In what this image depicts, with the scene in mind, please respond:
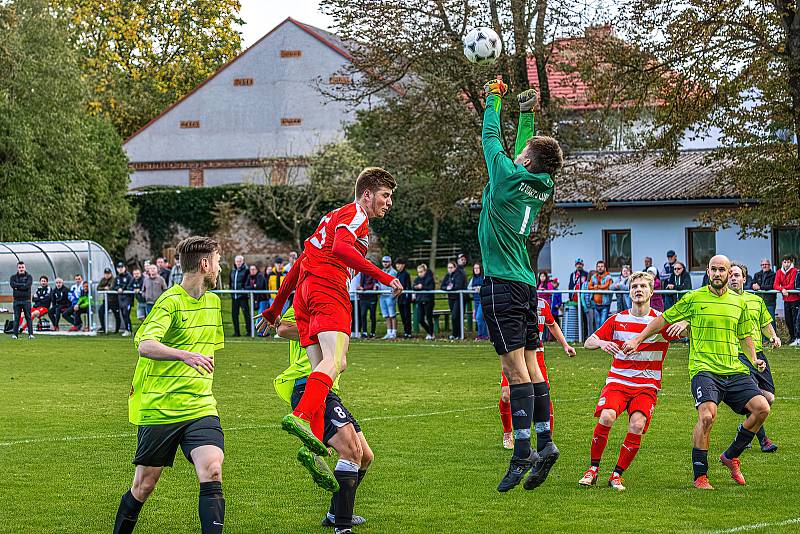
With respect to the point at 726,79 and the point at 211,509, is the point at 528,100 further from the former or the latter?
the point at 726,79

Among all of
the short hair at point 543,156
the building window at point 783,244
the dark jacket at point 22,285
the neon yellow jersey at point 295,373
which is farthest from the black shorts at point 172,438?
the building window at point 783,244

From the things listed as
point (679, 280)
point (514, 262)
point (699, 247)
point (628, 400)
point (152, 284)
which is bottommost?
point (628, 400)

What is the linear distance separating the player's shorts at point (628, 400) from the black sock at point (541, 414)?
1.09 meters

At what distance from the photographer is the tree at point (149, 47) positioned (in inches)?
2475

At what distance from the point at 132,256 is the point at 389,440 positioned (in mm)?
41757

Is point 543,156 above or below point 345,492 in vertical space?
above

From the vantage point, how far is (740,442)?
976cm

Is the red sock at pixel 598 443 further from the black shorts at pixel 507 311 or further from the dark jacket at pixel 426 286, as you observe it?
the dark jacket at pixel 426 286

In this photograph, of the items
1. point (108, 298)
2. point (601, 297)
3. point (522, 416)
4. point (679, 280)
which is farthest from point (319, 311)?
point (108, 298)

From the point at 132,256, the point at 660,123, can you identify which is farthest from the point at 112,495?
the point at 132,256

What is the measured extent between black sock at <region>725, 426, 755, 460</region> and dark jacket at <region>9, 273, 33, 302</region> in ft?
72.3

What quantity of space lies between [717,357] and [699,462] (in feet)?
2.80

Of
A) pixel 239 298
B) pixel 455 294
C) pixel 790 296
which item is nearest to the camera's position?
pixel 790 296

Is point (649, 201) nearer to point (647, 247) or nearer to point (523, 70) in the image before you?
point (647, 247)
